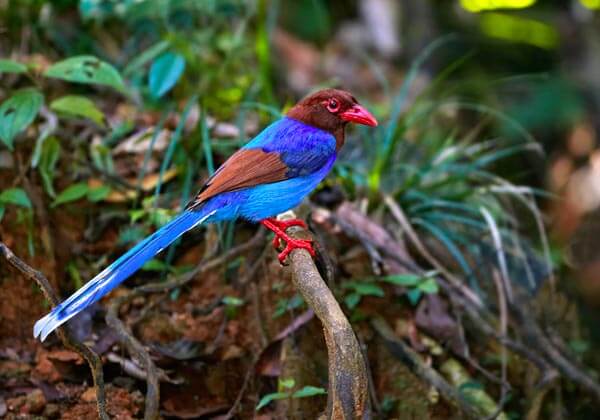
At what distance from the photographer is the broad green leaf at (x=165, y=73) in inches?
159

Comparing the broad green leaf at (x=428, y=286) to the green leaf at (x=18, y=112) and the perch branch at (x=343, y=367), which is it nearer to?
the perch branch at (x=343, y=367)

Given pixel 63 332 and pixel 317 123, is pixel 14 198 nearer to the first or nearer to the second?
pixel 63 332

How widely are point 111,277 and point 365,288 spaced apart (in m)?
1.46

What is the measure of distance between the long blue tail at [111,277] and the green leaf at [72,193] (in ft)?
3.40

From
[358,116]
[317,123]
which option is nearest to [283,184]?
[317,123]

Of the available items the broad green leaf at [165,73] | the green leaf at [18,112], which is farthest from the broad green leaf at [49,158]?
the broad green leaf at [165,73]

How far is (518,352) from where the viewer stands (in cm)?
385

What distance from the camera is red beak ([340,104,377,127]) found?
3.23 meters

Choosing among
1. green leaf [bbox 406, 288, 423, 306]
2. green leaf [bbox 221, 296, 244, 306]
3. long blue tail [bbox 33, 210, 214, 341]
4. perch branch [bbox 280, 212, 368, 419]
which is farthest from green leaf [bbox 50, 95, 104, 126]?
perch branch [bbox 280, 212, 368, 419]

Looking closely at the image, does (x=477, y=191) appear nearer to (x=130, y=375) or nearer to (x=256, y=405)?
(x=256, y=405)

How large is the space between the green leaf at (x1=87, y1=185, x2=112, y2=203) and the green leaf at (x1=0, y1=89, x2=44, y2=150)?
0.47 m

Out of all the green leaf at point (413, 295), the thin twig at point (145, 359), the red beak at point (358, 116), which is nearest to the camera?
the thin twig at point (145, 359)

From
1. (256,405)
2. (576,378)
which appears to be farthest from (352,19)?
(256,405)

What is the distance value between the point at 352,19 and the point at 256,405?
675 cm
